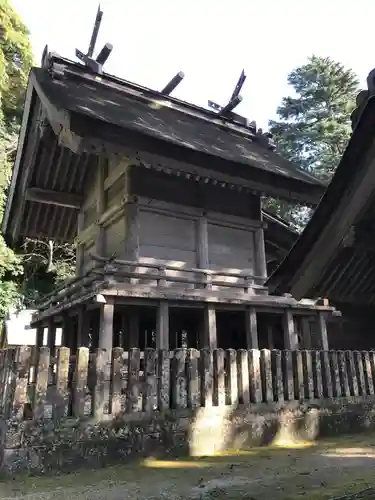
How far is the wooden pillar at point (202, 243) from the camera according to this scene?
10.3 metres

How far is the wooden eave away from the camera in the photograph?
2846 millimetres

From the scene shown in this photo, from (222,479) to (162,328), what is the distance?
157 inches

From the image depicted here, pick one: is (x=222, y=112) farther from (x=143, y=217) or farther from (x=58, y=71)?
(x=143, y=217)

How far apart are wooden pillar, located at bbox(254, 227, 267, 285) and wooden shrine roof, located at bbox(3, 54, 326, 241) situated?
54.9 inches

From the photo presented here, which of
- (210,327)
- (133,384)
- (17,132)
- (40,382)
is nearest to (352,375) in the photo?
(210,327)

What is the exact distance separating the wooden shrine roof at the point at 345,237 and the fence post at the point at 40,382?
10.9 ft

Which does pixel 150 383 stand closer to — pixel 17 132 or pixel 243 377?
pixel 243 377

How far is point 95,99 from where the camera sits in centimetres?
1069

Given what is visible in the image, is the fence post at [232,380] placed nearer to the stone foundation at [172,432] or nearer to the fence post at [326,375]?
the stone foundation at [172,432]

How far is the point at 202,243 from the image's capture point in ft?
34.3

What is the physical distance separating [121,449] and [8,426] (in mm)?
1581

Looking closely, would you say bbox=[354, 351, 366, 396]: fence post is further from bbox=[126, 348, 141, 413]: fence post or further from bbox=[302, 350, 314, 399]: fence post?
bbox=[126, 348, 141, 413]: fence post

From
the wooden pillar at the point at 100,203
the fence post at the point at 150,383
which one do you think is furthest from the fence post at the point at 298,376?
the wooden pillar at the point at 100,203

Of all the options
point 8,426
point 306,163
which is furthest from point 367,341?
point 306,163
